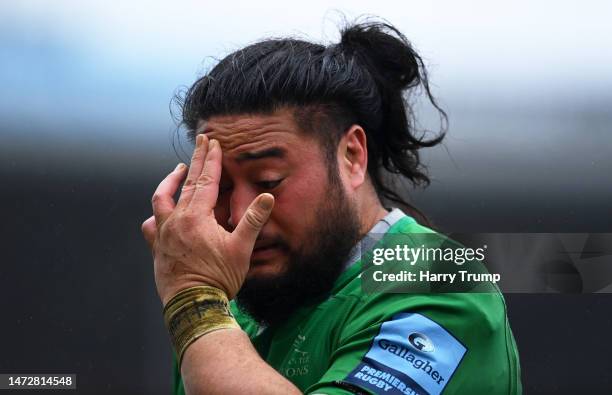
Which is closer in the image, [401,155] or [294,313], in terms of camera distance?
[294,313]

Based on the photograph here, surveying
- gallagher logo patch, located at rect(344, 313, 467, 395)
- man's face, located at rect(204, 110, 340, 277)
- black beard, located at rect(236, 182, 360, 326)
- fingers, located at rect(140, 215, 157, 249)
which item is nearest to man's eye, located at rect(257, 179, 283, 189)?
man's face, located at rect(204, 110, 340, 277)

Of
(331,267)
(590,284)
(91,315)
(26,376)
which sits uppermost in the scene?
(331,267)

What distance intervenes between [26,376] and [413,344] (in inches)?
52.3

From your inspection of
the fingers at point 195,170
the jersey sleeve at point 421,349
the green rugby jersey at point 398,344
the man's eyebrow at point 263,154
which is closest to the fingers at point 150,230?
the fingers at point 195,170

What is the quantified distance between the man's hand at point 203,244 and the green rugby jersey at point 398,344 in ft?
0.76

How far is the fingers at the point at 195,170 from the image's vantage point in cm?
223

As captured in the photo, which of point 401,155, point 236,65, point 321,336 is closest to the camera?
point 321,336

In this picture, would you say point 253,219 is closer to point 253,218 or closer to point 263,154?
point 253,218

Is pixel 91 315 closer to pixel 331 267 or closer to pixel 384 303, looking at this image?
pixel 331 267

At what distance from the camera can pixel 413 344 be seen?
2.06 meters

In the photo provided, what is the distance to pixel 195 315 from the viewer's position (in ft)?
6.82

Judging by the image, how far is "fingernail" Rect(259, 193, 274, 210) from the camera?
7.07ft

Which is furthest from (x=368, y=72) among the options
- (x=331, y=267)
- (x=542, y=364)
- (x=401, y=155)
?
(x=542, y=364)

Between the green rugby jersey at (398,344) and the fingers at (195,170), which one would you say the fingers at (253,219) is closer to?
the fingers at (195,170)
